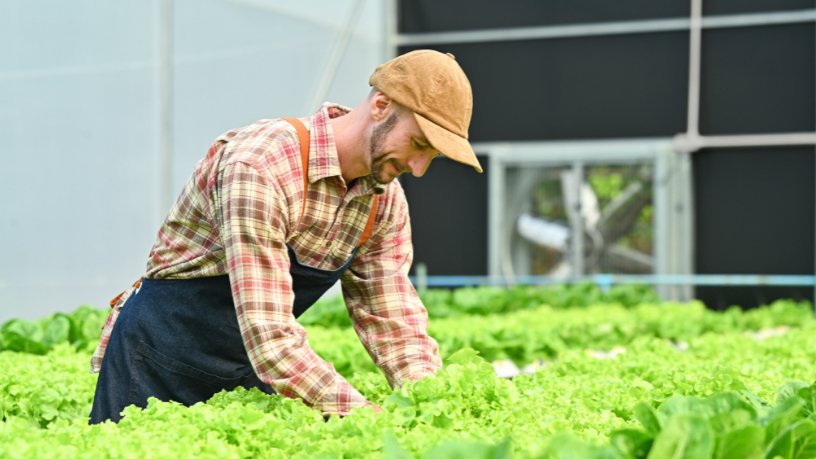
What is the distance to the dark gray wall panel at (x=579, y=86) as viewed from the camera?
15125 millimetres

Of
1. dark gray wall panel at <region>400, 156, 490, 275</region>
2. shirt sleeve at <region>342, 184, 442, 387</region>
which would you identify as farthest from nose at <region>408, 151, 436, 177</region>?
dark gray wall panel at <region>400, 156, 490, 275</region>

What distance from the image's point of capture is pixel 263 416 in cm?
348

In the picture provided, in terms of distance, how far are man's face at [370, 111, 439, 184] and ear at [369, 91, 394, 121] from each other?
17mm

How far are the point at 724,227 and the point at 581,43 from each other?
9.01 feet

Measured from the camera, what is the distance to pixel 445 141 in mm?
3615

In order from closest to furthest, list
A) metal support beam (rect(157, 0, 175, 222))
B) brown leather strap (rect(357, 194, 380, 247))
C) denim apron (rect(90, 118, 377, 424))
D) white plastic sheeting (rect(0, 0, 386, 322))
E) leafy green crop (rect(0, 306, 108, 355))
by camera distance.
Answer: denim apron (rect(90, 118, 377, 424)) < brown leather strap (rect(357, 194, 380, 247)) < leafy green crop (rect(0, 306, 108, 355)) < white plastic sheeting (rect(0, 0, 386, 322)) < metal support beam (rect(157, 0, 175, 222))

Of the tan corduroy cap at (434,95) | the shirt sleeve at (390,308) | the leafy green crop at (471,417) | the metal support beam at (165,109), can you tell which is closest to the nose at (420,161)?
the tan corduroy cap at (434,95)

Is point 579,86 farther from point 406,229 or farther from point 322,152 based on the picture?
point 322,152

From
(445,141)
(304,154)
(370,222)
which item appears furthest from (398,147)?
(370,222)

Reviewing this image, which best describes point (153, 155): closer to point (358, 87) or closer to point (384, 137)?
point (358, 87)

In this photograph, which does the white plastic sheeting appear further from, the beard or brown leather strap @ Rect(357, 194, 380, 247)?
the beard

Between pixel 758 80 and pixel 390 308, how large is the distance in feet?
37.6

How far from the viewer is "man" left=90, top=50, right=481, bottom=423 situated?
11.6ft

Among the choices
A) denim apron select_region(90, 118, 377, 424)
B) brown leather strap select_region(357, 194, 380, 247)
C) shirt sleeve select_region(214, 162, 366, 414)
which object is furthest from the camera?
brown leather strap select_region(357, 194, 380, 247)
